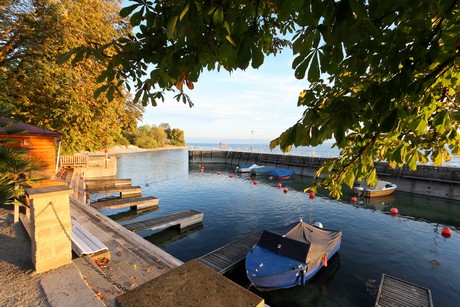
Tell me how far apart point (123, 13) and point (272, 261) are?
1100 cm

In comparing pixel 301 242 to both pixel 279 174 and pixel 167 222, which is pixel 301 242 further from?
pixel 279 174

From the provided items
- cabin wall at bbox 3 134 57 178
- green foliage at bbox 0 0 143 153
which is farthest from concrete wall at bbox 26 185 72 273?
cabin wall at bbox 3 134 57 178

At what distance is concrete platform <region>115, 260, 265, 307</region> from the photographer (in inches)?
82.0

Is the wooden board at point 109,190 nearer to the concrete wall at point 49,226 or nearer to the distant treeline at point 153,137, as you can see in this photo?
the concrete wall at point 49,226

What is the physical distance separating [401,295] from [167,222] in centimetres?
1455

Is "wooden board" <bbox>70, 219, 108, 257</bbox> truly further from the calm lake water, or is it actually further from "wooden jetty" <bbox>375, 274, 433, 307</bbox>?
"wooden jetty" <bbox>375, 274, 433, 307</bbox>

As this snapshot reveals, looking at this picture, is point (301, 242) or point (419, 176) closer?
point (301, 242)

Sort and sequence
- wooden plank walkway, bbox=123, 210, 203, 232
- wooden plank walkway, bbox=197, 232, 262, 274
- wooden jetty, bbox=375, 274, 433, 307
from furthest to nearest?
1. wooden plank walkway, bbox=123, 210, 203, 232
2. wooden plank walkway, bbox=197, 232, 262, 274
3. wooden jetty, bbox=375, 274, 433, 307

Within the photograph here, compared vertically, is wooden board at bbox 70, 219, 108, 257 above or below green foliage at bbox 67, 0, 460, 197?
below

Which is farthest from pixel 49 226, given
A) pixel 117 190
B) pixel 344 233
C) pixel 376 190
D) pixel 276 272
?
pixel 376 190

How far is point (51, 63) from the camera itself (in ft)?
34.6

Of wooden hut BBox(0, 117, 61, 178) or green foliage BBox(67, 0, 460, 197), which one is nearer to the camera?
green foliage BBox(67, 0, 460, 197)

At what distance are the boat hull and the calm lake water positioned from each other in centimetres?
64

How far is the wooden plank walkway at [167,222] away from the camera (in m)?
16.1
